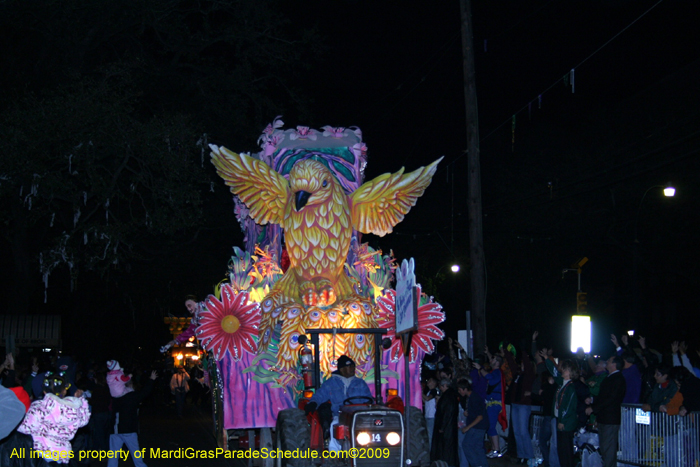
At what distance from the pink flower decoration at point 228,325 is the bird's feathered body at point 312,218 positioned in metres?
0.27

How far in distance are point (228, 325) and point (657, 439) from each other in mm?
6333

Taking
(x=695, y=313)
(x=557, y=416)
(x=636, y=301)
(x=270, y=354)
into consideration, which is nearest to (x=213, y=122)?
(x=270, y=354)

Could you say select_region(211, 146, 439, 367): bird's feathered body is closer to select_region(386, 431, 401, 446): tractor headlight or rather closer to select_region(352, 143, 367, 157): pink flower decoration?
select_region(352, 143, 367, 157): pink flower decoration

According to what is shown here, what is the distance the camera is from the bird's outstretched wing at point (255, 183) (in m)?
13.3

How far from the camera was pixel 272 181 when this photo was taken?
13367 millimetres

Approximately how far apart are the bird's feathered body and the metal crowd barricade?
13.5 feet

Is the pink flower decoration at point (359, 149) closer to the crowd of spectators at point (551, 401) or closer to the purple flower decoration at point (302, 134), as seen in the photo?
the purple flower decoration at point (302, 134)

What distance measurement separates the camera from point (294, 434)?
29.7 feet

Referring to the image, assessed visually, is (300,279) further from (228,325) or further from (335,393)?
(335,393)

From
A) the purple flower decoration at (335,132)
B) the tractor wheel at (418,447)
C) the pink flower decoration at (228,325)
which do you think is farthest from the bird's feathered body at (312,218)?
the tractor wheel at (418,447)

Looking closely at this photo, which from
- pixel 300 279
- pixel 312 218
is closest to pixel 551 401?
pixel 300 279

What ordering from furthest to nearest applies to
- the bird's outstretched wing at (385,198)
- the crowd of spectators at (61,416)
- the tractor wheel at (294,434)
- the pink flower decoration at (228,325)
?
the bird's outstretched wing at (385,198) < the pink flower decoration at (228,325) < the tractor wheel at (294,434) < the crowd of spectators at (61,416)

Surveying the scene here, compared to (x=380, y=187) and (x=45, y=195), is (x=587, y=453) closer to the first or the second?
(x=380, y=187)

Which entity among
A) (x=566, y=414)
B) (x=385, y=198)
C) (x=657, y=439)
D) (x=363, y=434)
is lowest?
A: (x=657, y=439)
